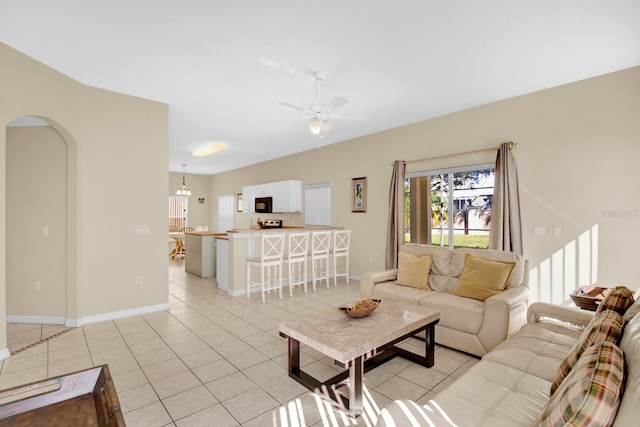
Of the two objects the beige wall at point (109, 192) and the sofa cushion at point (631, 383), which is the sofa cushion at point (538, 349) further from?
the beige wall at point (109, 192)

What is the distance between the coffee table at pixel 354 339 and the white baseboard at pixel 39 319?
3.22 metres

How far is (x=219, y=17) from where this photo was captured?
8.09 ft

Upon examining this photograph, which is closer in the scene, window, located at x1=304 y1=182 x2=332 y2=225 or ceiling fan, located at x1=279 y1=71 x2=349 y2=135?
ceiling fan, located at x1=279 y1=71 x2=349 y2=135

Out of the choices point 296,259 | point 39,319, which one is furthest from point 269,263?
point 39,319

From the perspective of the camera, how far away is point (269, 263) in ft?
15.8

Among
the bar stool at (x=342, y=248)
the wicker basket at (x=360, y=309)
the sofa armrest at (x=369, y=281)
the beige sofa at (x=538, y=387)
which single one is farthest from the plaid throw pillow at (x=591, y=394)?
the bar stool at (x=342, y=248)

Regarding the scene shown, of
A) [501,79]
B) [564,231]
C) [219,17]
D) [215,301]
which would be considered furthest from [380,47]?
[215,301]

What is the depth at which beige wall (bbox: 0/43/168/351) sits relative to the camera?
12.1 ft

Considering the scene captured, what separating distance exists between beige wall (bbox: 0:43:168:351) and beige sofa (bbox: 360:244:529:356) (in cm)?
299

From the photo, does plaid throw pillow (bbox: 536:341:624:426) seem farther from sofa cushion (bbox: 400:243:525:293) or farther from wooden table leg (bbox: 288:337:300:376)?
sofa cushion (bbox: 400:243:525:293)

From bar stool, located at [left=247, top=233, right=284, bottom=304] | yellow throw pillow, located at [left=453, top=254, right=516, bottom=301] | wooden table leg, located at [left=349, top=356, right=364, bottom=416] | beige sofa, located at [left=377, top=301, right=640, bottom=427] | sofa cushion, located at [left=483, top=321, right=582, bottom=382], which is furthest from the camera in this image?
bar stool, located at [left=247, top=233, right=284, bottom=304]

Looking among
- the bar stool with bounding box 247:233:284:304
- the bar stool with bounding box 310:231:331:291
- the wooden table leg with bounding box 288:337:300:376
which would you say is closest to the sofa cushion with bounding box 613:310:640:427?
the wooden table leg with bounding box 288:337:300:376

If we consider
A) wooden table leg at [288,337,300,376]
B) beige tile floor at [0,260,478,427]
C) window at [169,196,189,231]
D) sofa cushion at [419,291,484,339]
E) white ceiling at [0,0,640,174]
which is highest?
white ceiling at [0,0,640,174]

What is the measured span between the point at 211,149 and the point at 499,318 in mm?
6593
